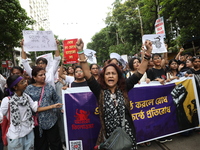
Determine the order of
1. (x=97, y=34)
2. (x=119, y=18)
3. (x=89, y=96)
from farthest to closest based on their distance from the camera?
(x=97, y=34) < (x=119, y=18) < (x=89, y=96)

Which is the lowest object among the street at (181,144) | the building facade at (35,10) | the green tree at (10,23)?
the street at (181,144)

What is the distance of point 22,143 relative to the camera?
8.16 feet

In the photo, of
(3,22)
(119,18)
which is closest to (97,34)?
(119,18)

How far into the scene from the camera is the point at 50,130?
2826 mm

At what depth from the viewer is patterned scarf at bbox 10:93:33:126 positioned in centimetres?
244

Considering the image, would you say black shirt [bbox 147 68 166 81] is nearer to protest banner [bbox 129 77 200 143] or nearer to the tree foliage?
protest banner [bbox 129 77 200 143]

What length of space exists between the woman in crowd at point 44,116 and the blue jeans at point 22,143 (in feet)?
0.65

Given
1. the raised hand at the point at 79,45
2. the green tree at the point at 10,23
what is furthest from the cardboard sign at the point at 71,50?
the raised hand at the point at 79,45

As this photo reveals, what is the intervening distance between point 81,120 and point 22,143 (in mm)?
1018

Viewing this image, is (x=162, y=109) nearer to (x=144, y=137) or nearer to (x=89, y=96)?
(x=144, y=137)

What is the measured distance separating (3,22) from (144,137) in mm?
10883

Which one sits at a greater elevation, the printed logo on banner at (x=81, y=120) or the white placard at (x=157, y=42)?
the white placard at (x=157, y=42)

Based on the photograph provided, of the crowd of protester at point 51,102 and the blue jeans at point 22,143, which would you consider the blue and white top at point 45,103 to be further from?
the blue jeans at point 22,143

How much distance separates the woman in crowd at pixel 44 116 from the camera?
277 cm
